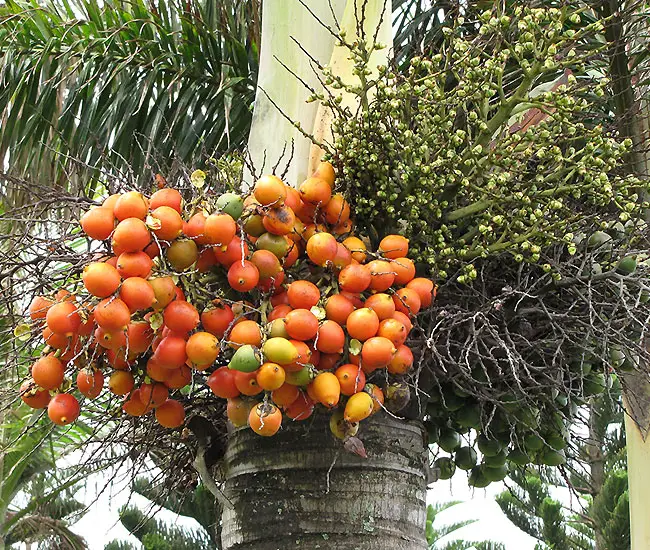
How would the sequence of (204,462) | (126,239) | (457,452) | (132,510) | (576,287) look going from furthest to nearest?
(132,510) < (457,452) < (204,462) < (576,287) < (126,239)

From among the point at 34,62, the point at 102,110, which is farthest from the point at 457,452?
the point at 34,62

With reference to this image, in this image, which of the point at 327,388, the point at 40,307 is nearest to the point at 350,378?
the point at 327,388

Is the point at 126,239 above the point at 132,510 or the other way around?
the other way around

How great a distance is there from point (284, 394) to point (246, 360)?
0.35 ft

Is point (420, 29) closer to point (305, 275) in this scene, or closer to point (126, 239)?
point (305, 275)

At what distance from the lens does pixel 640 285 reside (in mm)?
1458

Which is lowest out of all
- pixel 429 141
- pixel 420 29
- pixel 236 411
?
pixel 236 411

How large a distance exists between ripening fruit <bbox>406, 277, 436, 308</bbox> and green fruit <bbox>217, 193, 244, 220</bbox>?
30 cm

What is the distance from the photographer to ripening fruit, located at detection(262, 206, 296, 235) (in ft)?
4.15

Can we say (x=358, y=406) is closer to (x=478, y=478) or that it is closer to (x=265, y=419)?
(x=265, y=419)

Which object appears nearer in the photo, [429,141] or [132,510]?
[429,141]

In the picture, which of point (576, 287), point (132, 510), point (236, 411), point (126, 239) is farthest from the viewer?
point (132, 510)

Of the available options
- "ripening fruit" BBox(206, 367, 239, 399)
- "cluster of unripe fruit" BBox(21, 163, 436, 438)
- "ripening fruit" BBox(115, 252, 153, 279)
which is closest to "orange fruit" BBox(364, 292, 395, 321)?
"cluster of unripe fruit" BBox(21, 163, 436, 438)

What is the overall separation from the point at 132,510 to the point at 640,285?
785cm
